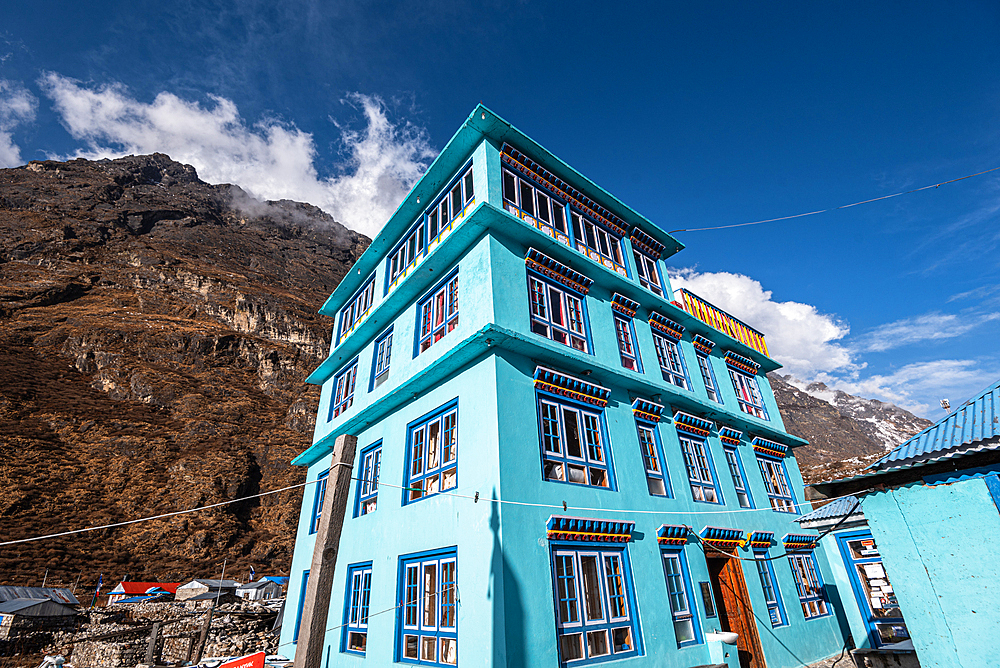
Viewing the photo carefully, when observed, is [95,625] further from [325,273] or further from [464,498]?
[325,273]

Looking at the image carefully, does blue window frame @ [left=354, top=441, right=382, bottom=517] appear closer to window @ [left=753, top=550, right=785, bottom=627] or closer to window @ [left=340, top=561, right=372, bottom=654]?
window @ [left=340, top=561, right=372, bottom=654]

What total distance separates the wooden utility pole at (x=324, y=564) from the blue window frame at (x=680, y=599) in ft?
24.5

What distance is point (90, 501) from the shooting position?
4334 cm

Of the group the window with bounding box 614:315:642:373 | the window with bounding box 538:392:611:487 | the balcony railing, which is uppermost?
the balcony railing

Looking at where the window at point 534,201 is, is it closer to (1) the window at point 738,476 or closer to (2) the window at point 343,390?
(2) the window at point 343,390

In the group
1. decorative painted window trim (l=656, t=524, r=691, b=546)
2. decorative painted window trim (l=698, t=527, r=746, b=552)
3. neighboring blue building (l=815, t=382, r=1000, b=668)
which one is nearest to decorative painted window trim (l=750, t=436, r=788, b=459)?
decorative painted window trim (l=698, t=527, r=746, b=552)

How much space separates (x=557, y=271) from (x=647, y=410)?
14.3 feet

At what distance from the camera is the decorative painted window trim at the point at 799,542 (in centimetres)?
1403

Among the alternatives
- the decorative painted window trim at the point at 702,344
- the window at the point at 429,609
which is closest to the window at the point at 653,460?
the window at the point at 429,609

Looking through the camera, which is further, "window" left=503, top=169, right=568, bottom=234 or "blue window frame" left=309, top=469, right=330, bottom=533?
"blue window frame" left=309, top=469, right=330, bottom=533

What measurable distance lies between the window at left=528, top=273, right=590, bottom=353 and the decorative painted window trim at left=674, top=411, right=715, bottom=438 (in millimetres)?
3666

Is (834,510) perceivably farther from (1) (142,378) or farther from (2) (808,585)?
(1) (142,378)

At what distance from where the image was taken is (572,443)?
399 inches

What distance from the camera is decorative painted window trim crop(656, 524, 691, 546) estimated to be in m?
10.4
